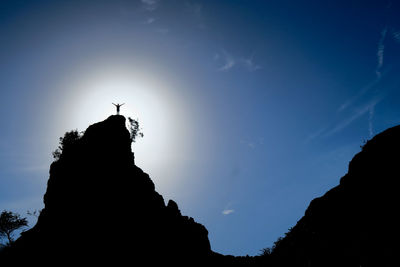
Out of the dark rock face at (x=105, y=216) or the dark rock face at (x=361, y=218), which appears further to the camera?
the dark rock face at (x=105, y=216)

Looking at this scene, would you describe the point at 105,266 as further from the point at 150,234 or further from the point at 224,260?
the point at 224,260

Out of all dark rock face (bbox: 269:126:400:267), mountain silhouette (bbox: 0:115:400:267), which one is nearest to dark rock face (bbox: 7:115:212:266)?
mountain silhouette (bbox: 0:115:400:267)

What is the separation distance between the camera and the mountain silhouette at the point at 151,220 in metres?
25.6

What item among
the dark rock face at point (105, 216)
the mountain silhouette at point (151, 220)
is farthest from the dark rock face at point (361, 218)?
the dark rock face at point (105, 216)

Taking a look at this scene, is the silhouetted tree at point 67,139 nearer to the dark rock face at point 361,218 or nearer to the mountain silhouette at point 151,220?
the mountain silhouette at point 151,220

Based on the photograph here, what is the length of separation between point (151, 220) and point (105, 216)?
8.98 metres

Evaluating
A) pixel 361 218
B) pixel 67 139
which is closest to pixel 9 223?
pixel 67 139

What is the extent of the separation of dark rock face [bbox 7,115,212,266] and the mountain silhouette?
159mm

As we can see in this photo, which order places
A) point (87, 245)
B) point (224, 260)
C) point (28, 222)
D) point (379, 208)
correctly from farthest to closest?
1. point (28, 222)
2. point (224, 260)
3. point (87, 245)
4. point (379, 208)

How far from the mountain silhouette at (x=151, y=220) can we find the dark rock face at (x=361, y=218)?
0.12 metres

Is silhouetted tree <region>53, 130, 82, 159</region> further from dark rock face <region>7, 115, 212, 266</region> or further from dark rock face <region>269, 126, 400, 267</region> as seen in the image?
dark rock face <region>269, 126, 400, 267</region>

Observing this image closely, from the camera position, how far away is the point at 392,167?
26.1 m

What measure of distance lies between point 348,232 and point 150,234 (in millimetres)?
32346

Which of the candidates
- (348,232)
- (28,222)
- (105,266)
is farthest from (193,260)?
(28,222)
